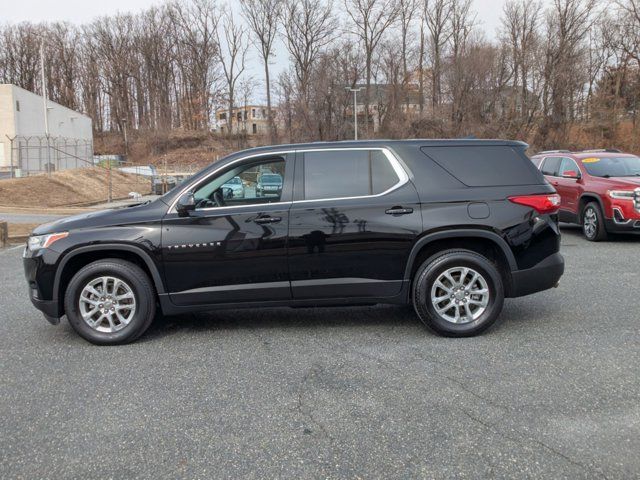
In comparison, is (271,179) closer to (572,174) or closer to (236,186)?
(236,186)

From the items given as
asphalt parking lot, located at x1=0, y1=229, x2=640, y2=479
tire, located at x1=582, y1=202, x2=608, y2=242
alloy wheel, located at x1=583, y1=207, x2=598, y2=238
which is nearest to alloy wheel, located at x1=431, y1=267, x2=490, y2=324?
asphalt parking lot, located at x1=0, y1=229, x2=640, y2=479

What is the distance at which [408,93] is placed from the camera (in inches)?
2311

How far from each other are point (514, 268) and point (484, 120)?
51.8 meters

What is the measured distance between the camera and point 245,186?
5.07 meters

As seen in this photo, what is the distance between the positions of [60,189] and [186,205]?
23751 mm

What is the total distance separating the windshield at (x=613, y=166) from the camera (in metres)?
10.9

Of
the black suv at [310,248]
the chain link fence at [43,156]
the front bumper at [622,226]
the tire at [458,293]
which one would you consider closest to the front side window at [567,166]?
the front bumper at [622,226]

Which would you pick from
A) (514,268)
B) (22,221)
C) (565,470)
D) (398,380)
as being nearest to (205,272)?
(398,380)

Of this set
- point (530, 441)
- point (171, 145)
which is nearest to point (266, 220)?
point (530, 441)

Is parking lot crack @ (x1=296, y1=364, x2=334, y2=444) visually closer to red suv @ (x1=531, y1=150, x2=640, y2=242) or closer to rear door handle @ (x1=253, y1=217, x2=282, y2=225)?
rear door handle @ (x1=253, y1=217, x2=282, y2=225)

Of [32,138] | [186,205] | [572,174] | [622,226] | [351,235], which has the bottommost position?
[622,226]

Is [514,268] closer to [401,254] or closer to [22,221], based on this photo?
[401,254]

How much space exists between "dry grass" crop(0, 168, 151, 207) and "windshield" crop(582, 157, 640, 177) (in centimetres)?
2020

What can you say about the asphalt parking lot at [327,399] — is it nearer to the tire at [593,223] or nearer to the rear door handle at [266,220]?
the rear door handle at [266,220]
